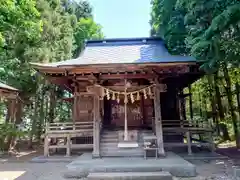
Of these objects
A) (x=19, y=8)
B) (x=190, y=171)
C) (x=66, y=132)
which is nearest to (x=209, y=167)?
(x=190, y=171)

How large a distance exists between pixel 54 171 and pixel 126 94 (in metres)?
3.88

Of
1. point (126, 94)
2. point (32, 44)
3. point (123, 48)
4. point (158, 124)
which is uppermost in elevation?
point (32, 44)

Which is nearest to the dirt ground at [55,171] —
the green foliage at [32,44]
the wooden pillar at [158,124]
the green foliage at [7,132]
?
the wooden pillar at [158,124]

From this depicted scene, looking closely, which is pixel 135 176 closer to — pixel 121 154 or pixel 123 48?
pixel 121 154

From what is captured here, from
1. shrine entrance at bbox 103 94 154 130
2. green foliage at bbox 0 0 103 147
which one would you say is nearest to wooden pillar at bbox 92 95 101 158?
shrine entrance at bbox 103 94 154 130

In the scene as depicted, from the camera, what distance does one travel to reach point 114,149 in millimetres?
8391

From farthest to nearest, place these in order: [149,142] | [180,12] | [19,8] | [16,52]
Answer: [16,52] → [180,12] → [19,8] → [149,142]

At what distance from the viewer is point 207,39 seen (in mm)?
6434

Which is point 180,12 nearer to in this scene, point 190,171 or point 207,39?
point 207,39

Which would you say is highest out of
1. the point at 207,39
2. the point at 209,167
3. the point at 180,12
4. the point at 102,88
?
the point at 180,12

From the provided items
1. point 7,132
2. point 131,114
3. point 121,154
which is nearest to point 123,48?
point 131,114

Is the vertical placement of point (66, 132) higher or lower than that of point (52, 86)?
lower

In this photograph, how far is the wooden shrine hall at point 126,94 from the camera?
26.3 feet

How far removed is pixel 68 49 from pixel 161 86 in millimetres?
8418
